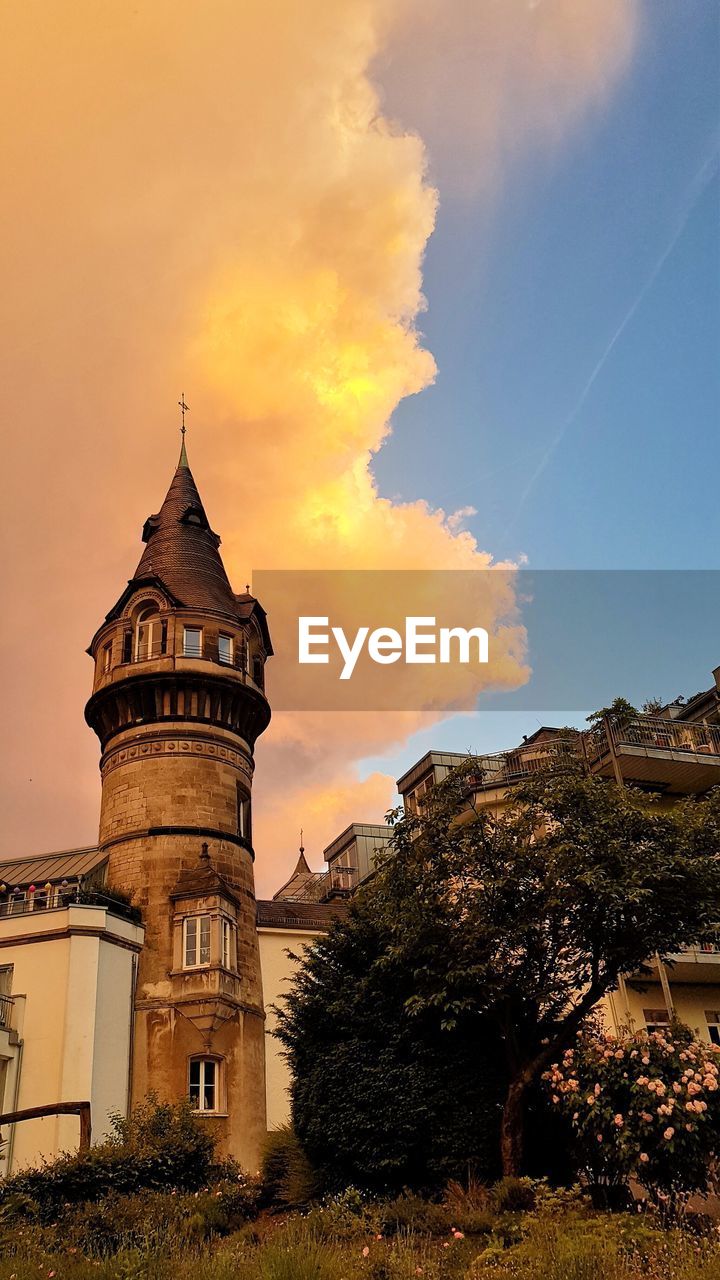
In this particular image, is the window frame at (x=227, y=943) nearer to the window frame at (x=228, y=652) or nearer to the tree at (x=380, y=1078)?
the tree at (x=380, y=1078)

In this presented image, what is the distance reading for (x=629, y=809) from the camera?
66.4 feet

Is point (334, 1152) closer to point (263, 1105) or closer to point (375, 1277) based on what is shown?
point (375, 1277)

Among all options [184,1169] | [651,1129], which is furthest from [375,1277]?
[184,1169]

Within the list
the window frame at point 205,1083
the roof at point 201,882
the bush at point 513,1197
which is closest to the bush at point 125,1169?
the window frame at point 205,1083

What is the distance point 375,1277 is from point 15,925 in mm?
19731

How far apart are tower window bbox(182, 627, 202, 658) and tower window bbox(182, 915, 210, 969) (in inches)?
378

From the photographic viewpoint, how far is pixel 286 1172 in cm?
2239

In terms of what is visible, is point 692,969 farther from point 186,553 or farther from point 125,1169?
point 186,553

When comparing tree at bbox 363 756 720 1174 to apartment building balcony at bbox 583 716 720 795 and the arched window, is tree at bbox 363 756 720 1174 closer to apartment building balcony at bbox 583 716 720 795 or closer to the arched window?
apartment building balcony at bbox 583 716 720 795

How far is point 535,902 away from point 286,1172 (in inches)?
343

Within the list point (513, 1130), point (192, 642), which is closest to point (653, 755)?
point (513, 1130)

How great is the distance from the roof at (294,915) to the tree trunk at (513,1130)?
1828 cm

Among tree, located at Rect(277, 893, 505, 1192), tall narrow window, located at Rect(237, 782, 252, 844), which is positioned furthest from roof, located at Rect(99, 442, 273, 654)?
tree, located at Rect(277, 893, 505, 1192)

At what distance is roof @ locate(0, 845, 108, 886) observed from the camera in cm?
3312
